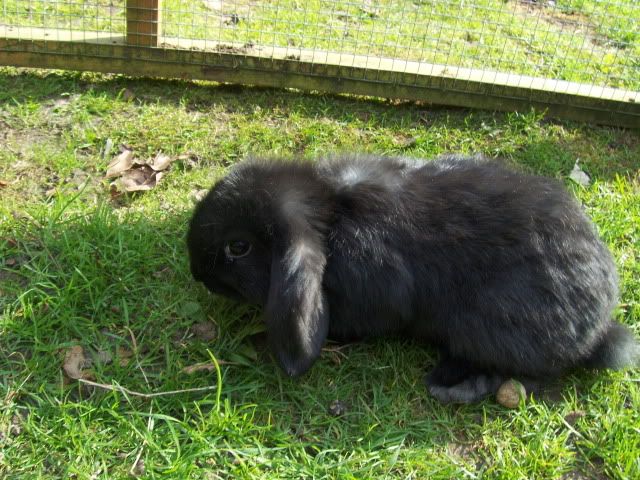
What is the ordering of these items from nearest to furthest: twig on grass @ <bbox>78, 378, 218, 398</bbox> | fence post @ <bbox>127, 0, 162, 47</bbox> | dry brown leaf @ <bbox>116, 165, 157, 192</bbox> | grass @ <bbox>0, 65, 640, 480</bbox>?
grass @ <bbox>0, 65, 640, 480</bbox> → twig on grass @ <bbox>78, 378, 218, 398</bbox> → dry brown leaf @ <bbox>116, 165, 157, 192</bbox> → fence post @ <bbox>127, 0, 162, 47</bbox>

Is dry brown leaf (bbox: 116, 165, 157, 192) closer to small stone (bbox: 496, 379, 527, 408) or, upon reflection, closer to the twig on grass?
the twig on grass

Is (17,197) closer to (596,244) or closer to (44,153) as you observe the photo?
(44,153)

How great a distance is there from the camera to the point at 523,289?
2.39 meters

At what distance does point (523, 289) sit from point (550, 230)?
250 millimetres

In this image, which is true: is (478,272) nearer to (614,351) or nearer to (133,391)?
(614,351)

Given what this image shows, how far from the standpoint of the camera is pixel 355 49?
4375 millimetres

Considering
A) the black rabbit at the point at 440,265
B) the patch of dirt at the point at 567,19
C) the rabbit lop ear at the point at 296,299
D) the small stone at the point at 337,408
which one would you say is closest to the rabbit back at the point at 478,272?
the black rabbit at the point at 440,265

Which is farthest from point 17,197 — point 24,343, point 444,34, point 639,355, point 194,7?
point 444,34

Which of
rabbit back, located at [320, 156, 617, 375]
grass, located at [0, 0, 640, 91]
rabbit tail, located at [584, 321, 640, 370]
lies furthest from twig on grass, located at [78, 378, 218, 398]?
grass, located at [0, 0, 640, 91]

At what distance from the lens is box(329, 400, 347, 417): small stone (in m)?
2.42

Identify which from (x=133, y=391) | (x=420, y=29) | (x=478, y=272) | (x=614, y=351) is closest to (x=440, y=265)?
(x=478, y=272)

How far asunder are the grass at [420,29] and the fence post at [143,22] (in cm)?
16

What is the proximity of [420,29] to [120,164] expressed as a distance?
261 cm

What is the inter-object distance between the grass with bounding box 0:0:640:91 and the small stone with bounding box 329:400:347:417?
99.7 inches
